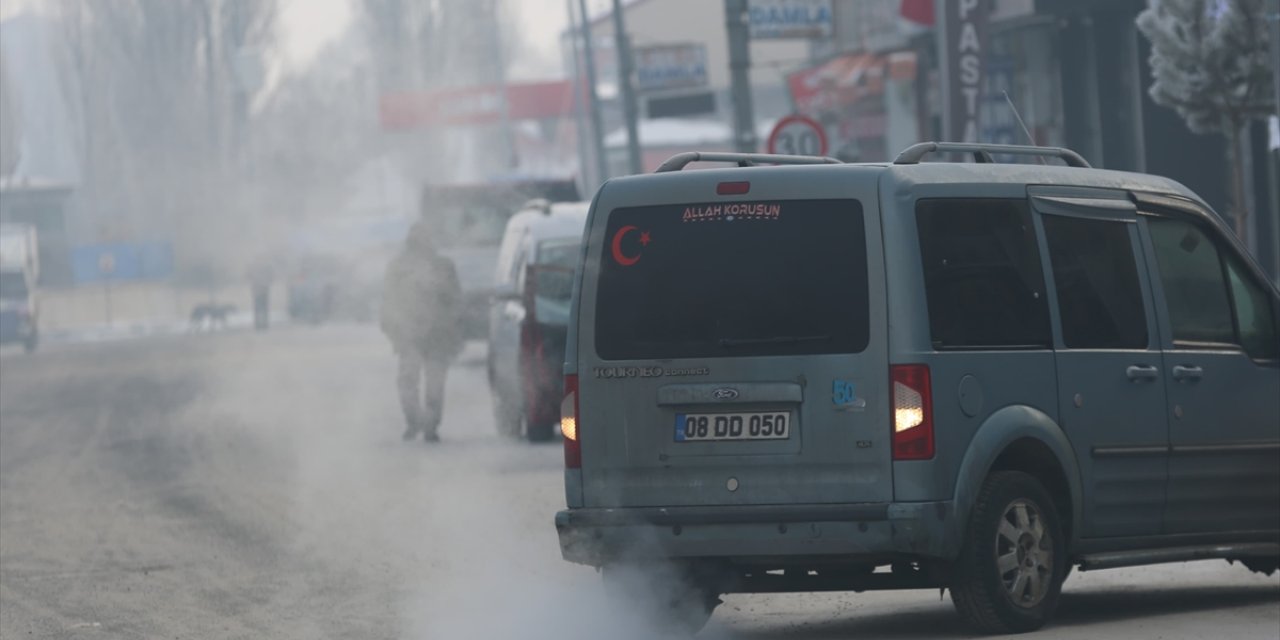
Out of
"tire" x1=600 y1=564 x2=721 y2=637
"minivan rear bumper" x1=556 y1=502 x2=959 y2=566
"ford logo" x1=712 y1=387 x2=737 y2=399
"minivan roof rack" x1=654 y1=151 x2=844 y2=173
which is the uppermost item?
"minivan roof rack" x1=654 y1=151 x2=844 y2=173

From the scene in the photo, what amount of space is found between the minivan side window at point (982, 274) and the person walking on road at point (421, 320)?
11.4 meters

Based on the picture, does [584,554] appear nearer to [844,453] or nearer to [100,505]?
[844,453]

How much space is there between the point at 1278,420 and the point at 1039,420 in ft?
5.73

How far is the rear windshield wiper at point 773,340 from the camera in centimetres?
775

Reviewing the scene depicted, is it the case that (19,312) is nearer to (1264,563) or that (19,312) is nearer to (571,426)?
(1264,563)

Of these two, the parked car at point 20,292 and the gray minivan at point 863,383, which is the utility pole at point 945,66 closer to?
the gray minivan at point 863,383

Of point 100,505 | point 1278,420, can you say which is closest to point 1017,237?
point 1278,420

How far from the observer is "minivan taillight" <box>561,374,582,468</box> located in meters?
8.17

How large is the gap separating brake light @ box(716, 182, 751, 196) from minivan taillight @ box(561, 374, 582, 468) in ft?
2.94

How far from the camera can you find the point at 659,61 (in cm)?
4053

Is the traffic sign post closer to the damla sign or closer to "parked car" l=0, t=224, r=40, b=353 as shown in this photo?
"parked car" l=0, t=224, r=40, b=353

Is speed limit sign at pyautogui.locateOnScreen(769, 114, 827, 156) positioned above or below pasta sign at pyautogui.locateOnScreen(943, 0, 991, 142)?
below

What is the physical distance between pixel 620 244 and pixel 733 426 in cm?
81

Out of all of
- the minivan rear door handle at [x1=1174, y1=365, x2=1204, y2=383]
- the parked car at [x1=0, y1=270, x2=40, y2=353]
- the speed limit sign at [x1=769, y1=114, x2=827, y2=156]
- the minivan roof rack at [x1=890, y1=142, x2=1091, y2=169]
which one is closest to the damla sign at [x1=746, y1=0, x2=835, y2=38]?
the speed limit sign at [x1=769, y1=114, x2=827, y2=156]
